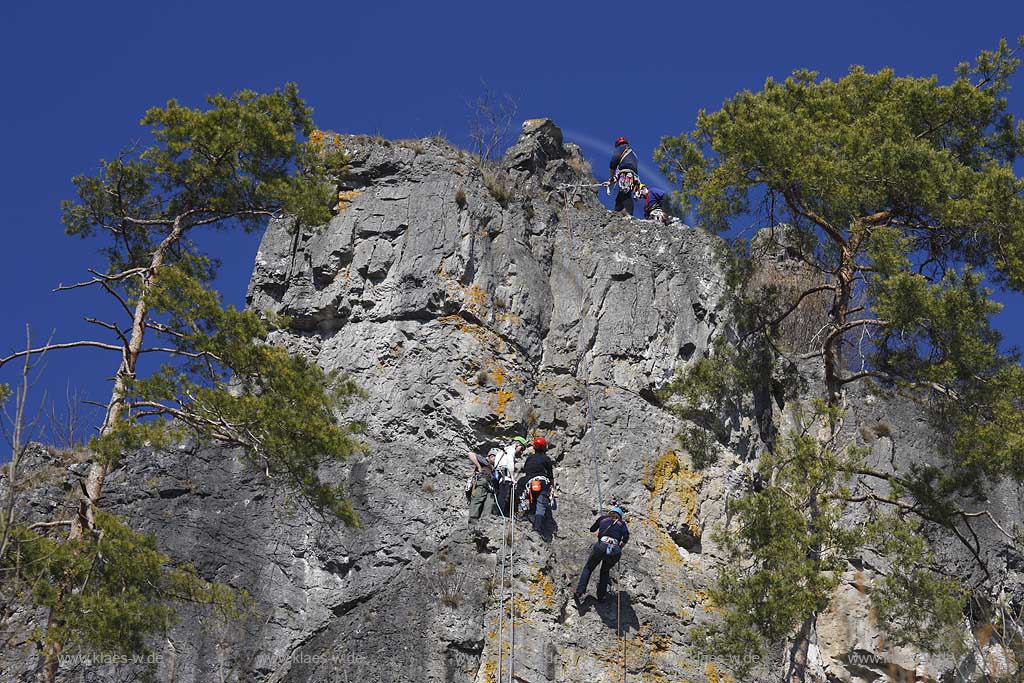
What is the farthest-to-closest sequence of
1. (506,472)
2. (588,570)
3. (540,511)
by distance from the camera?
(506,472), (540,511), (588,570)

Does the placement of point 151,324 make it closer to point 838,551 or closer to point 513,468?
point 513,468

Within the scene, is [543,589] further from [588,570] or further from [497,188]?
[497,188]

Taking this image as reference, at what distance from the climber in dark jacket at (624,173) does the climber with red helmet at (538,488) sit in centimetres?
743

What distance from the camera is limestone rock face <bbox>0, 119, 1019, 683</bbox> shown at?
16.6 metres

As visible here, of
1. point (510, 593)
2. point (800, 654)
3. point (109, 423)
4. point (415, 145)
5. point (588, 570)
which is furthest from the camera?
point (415, 145)

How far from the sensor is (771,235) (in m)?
18.9

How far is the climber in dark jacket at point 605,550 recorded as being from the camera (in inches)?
658

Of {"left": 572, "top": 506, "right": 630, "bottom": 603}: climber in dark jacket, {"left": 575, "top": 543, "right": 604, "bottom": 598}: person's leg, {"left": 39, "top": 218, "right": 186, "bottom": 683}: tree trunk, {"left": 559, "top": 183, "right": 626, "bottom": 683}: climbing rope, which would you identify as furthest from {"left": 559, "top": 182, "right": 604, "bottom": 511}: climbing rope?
{"left": 39, "top": 218, "right": 186, "bottom": 683}: tree trunk

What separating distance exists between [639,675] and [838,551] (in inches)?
121

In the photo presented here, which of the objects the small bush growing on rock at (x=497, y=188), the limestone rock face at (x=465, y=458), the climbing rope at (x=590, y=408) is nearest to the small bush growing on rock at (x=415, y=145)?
the limestone rock face at (x=465, y=458)

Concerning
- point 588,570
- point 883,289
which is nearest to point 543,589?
point 588,570

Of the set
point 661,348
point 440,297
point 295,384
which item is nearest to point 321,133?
point 440,297

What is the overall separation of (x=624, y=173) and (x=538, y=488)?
8667 millimetres

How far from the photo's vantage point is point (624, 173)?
24500 millimetres
